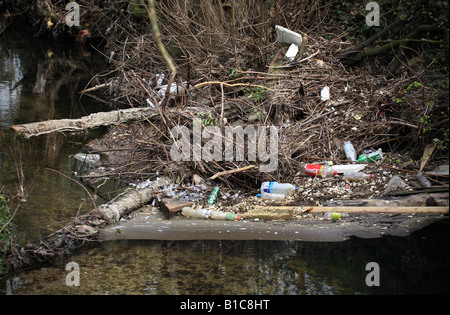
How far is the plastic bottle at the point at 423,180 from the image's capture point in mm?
4990

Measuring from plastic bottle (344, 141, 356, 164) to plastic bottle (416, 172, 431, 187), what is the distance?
0.80 metres

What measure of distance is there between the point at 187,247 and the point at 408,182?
8.27ft

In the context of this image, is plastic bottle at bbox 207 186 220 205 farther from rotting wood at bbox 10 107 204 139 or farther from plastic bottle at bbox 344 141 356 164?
plastic bottle at bbox 344 141 356 164

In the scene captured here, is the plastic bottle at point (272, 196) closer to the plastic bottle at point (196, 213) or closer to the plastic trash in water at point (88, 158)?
the plastic bottle at point (196, 213)

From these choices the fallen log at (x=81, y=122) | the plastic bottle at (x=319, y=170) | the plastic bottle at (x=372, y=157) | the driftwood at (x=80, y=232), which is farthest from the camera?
the fallen log at (x=81, y=122)

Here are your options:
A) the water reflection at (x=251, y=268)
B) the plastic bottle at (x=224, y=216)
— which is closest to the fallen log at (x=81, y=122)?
the plastic bottle at (x=224, y=216)

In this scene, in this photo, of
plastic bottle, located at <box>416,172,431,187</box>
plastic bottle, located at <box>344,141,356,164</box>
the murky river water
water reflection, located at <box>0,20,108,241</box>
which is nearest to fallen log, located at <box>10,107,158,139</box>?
water reflection, located at <box>0,20,108,241</box>

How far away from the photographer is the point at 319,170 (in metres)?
5.59

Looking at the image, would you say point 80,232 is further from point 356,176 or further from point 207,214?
point 356,176

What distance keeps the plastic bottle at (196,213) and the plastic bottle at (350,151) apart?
1.94 m

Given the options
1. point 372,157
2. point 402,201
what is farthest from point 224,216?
point 372,157

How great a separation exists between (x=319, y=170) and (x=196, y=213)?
1567 millimetres

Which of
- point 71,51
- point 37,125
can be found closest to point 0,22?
point 71,51

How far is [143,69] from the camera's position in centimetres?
933
